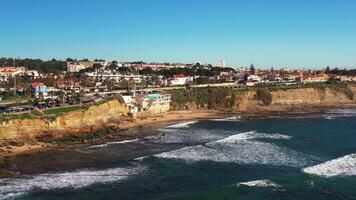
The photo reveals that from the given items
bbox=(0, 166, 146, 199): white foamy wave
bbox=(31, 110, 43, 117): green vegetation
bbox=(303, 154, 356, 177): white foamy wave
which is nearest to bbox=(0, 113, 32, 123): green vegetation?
bbox=(31, 110, 43, 117): green vegetation

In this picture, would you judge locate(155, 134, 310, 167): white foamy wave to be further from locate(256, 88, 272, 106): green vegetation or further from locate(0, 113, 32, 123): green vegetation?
locate(256, 88, 272, 106): green vegetation

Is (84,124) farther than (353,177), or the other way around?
(84,124)

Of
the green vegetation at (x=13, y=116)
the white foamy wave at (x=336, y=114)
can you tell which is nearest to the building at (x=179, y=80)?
the white foamy wave at (x=336, y=114)

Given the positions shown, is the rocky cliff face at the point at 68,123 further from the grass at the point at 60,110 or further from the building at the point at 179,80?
the building at the point at 179,80

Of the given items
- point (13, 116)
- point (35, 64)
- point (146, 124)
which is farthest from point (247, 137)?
point (35, 64)

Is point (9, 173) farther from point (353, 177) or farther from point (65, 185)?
point (353, 177)

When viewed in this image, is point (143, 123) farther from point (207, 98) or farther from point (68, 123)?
point (207, 98)

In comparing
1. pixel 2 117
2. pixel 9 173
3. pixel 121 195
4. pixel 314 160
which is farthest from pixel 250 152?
pixel 2 117
